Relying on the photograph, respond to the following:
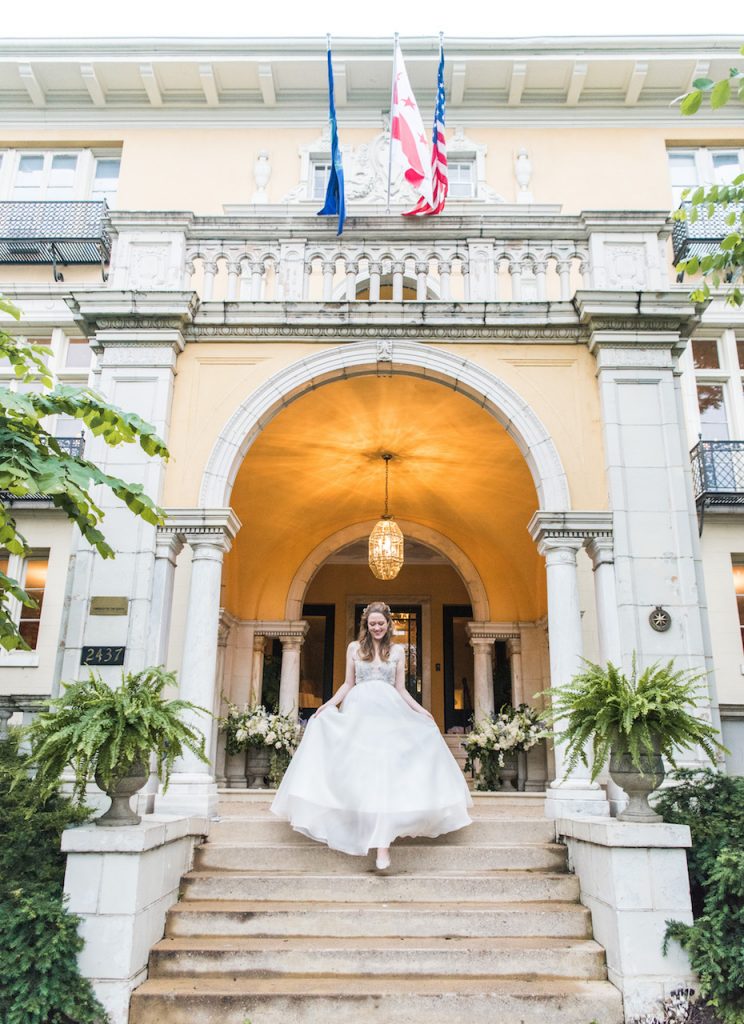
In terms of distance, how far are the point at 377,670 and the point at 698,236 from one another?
9.74 metres

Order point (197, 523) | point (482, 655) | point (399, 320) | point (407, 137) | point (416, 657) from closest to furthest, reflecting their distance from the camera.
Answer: point (197, 523), point (399, 320), point (407, 137), point (482, 655), point (416, 657)

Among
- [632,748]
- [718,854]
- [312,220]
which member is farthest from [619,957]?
[312,220]

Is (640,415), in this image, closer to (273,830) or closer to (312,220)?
(312,220)

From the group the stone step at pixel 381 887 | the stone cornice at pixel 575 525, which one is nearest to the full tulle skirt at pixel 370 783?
the stone step at pixel 381 887

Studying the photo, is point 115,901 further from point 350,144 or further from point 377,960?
point 350,144

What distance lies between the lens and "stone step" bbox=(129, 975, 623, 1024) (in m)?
4.70

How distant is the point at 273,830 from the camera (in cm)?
660

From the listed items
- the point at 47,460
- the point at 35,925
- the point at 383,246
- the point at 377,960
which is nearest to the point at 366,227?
the point at 383,246

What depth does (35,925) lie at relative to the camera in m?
4.71

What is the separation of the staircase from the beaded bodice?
134cm

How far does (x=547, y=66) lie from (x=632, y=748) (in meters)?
12.6

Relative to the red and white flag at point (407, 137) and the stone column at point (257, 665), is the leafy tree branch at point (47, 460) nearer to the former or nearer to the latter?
the red and white flag at point (407, 137)

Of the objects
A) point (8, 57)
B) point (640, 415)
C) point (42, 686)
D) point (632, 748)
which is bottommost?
point (632, 748)

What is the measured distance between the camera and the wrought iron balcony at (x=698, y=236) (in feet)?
40.5
